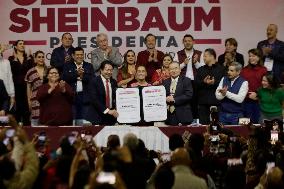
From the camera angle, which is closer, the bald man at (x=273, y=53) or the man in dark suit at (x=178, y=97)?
the man in dark suit at (x=178, y=97)

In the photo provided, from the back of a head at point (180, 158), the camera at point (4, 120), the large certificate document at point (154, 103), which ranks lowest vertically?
the back of a head at point (180, 158)

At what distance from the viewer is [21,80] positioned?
1903 centimetres

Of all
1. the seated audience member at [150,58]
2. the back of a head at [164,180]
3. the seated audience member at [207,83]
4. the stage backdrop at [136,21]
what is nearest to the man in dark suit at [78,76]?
the seated audience member at [150,58]

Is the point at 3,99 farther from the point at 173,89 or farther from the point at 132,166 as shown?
the point at 132,166

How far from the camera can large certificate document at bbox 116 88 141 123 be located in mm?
17234

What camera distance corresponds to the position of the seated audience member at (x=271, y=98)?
Result: 17.2 metres

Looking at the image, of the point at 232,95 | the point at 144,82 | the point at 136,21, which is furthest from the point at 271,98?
the point at 136,21

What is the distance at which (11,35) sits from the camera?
2122 cm

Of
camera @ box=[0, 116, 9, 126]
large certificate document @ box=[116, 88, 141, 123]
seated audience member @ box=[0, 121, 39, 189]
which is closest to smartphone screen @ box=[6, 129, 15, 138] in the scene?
seated audience member @ box=[0, 121, 39, 189]

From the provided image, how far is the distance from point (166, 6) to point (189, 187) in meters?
10.9

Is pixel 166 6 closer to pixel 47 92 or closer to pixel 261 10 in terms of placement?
pixel 261 10

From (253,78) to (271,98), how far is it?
90cm

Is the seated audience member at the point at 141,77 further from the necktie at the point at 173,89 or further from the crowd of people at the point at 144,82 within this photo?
the necktie at the point at 173,89

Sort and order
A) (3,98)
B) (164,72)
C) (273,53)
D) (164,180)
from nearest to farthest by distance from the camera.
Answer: (164,180) < (3,98) < (164,72) < (273,53)
